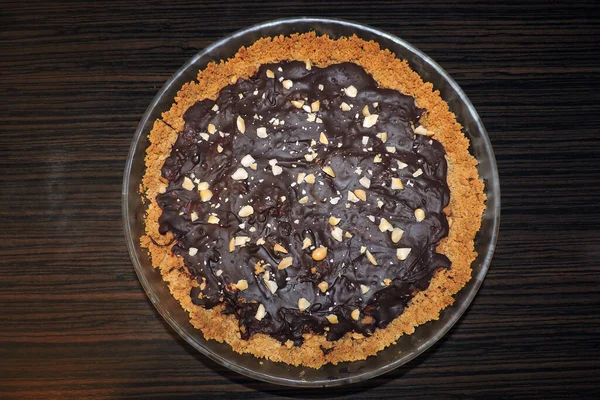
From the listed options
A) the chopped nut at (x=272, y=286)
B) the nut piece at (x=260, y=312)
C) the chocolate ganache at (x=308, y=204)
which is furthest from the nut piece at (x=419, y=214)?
the nut piece at (x=260, y=312)

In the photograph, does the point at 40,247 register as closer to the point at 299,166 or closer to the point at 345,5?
the point at 299,166

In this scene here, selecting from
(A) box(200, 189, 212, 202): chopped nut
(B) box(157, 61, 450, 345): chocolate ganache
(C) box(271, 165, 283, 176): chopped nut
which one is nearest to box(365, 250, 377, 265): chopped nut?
(B) box(157, 61, 450, 345): chocolate ganache

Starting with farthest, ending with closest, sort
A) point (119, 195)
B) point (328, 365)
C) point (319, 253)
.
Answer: point (119, 195)
point (328, 365)
point (319, 253)

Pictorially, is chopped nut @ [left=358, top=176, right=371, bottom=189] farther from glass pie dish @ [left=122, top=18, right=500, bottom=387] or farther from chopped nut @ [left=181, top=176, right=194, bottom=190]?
chopped nut @ [left=181, top=176, right=194, bottom=190]

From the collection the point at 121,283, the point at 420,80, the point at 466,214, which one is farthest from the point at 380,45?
the point at 121,283

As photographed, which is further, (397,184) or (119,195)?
(119,195)

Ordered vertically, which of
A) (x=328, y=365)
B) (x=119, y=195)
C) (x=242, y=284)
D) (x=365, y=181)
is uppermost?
(x=365, y=181)

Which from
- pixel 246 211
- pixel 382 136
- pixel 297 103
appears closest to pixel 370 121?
pixel 382 136

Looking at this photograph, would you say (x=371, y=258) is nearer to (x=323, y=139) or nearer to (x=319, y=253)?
(x=319, y=253)
